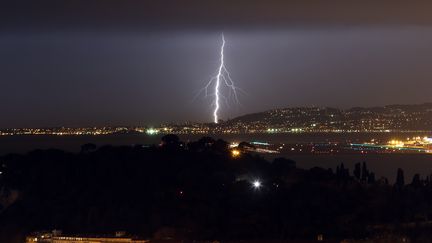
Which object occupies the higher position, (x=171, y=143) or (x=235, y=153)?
(x=171, y=143)

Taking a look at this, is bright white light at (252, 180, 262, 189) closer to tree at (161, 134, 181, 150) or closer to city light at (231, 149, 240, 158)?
city light at (231, 149, 240, 158)

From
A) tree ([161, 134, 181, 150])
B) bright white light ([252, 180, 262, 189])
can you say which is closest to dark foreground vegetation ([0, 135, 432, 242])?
bright white light ([252, 180, 262, 189])

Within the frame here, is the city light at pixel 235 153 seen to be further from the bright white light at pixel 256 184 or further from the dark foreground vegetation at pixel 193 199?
the bright white light at pixel 256 184

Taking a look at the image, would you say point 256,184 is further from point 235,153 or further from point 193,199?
point 235,153

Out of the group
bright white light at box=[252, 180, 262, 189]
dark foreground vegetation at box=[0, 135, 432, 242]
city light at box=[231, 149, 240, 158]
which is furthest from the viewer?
city light at box=[231, 149, 240, 158]

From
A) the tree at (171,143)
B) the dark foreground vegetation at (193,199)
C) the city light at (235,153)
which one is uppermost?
the tree at (171,143)

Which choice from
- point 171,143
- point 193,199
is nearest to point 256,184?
point 193,199

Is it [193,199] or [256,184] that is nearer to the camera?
[193,199]

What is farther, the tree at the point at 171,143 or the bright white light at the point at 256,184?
the tree at the point at 171,143

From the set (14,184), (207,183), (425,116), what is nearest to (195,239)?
(207,183)

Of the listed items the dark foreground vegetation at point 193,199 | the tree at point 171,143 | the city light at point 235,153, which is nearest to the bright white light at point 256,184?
the dark foreground vegetation at point 193,199
